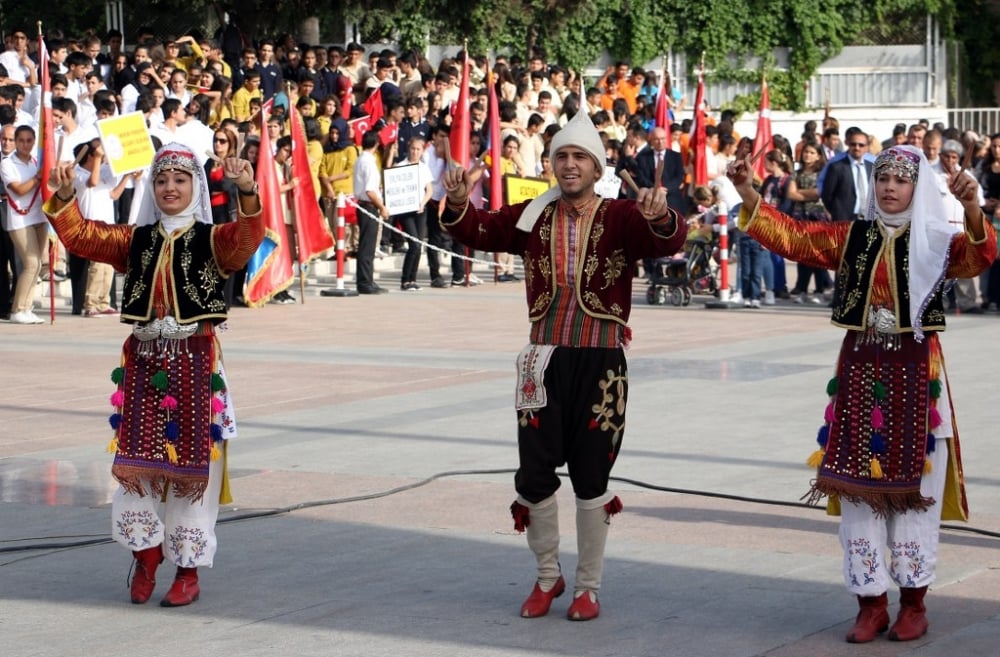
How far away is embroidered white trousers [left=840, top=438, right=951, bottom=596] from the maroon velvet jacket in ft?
3.72

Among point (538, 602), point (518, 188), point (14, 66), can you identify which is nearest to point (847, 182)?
point (518, 188)

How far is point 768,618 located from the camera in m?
6.43

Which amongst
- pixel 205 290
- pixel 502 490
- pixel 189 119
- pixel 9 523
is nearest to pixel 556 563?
pixel 205 290

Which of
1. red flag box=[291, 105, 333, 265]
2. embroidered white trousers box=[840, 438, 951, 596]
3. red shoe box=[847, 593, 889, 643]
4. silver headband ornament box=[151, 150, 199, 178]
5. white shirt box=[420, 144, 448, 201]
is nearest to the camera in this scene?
red shoe box=[847, 593, 889, 643]

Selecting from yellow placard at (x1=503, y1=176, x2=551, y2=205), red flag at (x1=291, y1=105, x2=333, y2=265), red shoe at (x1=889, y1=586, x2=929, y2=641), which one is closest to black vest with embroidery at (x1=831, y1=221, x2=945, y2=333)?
A: red shoe at (x1=889, y1=586, x2=929, y2=641)

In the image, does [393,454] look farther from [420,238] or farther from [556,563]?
[420,238]

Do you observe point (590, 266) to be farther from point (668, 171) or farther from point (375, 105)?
point (375, 105)

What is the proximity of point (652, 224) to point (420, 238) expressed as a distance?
14697 millimetres

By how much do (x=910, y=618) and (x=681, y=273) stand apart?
12.6m

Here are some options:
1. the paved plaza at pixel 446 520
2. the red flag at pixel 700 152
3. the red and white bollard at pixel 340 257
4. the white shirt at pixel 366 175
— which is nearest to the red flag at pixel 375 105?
the white shirt at pixel 366 175

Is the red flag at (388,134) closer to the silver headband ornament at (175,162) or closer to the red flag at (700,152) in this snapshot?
the red flag at (700,152)

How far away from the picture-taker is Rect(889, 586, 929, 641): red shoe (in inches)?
243

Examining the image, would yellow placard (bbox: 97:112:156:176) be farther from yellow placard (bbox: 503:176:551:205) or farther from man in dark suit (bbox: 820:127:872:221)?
man in dark suit (bbox: 820:127:872:221)

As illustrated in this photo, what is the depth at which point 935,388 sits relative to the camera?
643cm
